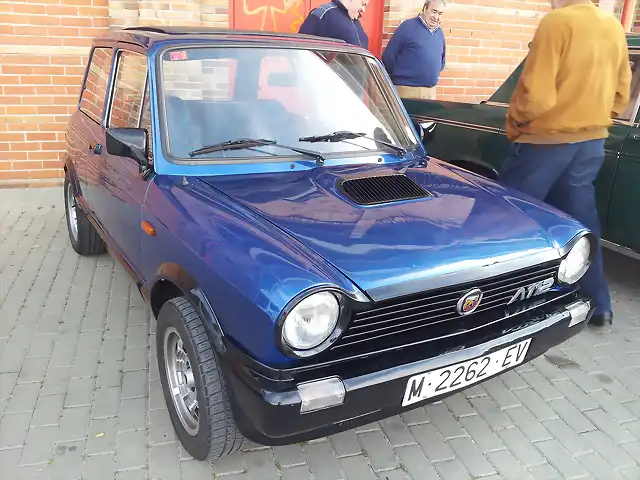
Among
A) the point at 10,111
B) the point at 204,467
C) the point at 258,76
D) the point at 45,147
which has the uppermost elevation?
the point at 258,76

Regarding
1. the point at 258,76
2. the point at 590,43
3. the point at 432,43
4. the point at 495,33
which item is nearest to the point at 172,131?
the point at 258,76

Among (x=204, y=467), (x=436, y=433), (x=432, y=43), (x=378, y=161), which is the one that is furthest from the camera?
(x=432, y=43)

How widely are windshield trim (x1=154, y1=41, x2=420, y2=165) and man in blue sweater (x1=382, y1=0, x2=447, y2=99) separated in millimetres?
2666

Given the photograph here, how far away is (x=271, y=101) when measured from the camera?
297cm

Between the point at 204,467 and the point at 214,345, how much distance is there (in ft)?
2.24

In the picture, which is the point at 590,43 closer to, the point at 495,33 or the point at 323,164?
the point at 323,164

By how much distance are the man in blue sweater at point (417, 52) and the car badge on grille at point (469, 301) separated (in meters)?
4.11

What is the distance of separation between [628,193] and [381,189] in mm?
2202

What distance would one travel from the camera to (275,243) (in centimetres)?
205

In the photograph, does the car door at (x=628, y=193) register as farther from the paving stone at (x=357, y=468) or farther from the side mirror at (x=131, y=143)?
the side mirror at (x=131, y=143)

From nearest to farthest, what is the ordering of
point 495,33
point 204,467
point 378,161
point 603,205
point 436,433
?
point 204,467
point 436,433
point 378,161
point 603,205
point 495,33

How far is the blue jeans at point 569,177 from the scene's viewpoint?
3.50m

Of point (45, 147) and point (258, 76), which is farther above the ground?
point (258, 76)

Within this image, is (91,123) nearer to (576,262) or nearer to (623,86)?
(576,262)
